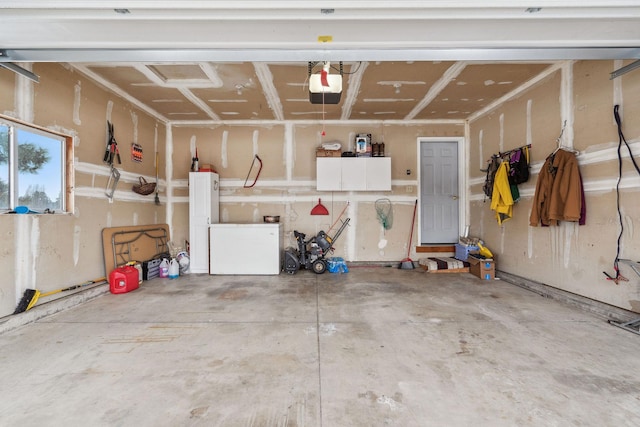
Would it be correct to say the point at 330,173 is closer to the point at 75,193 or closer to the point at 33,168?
the point at 75,193

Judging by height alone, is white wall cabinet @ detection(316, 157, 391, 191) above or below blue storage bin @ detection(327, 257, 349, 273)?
above

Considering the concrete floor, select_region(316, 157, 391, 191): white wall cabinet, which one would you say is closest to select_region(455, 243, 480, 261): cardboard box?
the concrete floor

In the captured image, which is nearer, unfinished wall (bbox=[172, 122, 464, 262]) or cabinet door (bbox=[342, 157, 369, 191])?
cabinet door (bbox=[342, 157, 369, 191])

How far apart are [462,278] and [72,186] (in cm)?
562

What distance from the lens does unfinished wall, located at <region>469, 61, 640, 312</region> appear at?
258 cm

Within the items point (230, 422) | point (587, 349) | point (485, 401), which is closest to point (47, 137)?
point (230, 422)

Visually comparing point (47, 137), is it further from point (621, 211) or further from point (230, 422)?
point (621, 211)

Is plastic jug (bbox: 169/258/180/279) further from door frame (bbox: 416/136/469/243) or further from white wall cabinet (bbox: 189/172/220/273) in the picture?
door frame (bbox: 416/136/469/243)

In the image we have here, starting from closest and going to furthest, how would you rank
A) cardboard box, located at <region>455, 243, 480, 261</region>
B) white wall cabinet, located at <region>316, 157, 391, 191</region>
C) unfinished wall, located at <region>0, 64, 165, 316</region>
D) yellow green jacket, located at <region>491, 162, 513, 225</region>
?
1. unfinished wall, located at <region>0, 64, 165, 316</region>
2. yellow green jacket, located at <region>491, 162, 513, 225</region>
3. cardboard box, located at <region>455, 243, 480, 261</region>
4. white wall cabinet, located at <region>316, 157, 391, 191</region>

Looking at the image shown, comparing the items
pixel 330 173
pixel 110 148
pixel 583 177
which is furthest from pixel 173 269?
pixel 583 177

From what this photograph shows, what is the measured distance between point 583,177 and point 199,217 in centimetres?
544

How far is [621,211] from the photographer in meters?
2.62

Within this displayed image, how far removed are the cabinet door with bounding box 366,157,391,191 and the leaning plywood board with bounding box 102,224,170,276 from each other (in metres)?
3.98

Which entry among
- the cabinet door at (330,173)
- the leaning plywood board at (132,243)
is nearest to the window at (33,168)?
the leaning plywood board at (132,243)
